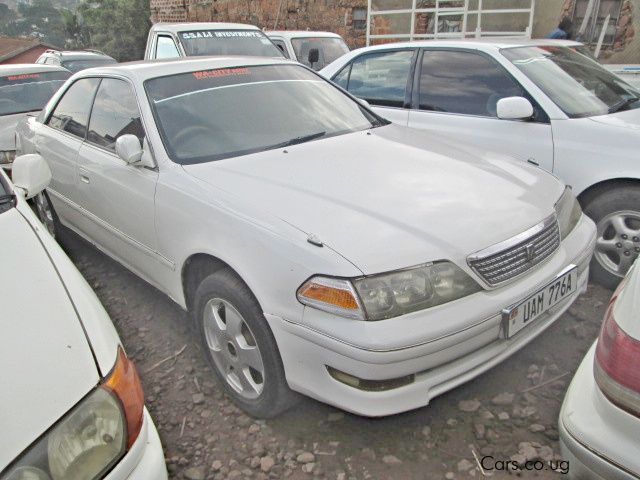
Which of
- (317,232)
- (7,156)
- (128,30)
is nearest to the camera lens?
(317,232)

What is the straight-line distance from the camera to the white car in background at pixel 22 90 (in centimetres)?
648

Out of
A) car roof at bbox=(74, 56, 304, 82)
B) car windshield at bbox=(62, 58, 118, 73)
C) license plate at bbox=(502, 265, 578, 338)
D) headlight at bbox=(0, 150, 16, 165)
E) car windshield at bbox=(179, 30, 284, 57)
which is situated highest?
car roof at bbox=(74, 56, 304, 82)

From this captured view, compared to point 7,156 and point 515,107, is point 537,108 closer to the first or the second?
point 515,107

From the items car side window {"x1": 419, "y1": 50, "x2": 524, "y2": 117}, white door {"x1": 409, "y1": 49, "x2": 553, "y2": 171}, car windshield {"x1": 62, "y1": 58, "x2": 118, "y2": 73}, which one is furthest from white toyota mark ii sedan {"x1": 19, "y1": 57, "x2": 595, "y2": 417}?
car windshield {"x1": 62, "y1": 58, "x2": 118, "y2": 73}

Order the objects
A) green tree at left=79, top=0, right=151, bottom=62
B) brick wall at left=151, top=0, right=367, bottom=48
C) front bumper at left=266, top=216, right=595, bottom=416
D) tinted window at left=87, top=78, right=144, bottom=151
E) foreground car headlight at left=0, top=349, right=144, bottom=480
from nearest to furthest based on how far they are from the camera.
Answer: foreground car headlight at left=0, top=349, right=144, bottom=480 → front bumper at left=266, top=216, right=595, bottom=416 → tinted window at left=87, top=78, right=144, bottom=151 → brick wall at left=151, top=0, right=367, bottom=48 → green tree at left=79, top=0, right=151, bottom=62

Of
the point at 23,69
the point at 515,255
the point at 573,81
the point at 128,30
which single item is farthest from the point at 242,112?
the point at 128,30

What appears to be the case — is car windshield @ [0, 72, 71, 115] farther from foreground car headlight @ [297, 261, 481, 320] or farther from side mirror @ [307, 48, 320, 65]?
foreground car headlight @ [297, 261, 481, 320]

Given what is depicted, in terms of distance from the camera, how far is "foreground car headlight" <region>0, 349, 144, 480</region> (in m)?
1.19

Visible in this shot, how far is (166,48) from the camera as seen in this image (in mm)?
7680

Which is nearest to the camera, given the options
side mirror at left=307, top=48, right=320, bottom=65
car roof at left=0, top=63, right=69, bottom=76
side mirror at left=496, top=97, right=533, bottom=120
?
side mirror at left=496, top=97, right=533, bottom=120

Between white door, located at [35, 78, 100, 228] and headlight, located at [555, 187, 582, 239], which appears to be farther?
white door, located at [35, 78, 100, 228]

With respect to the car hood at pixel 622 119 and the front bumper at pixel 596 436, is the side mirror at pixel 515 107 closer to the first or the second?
the car hood at pixel 622 119

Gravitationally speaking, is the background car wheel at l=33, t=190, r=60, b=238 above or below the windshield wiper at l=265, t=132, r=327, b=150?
below

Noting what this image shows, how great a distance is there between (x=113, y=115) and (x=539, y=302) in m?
2.62
